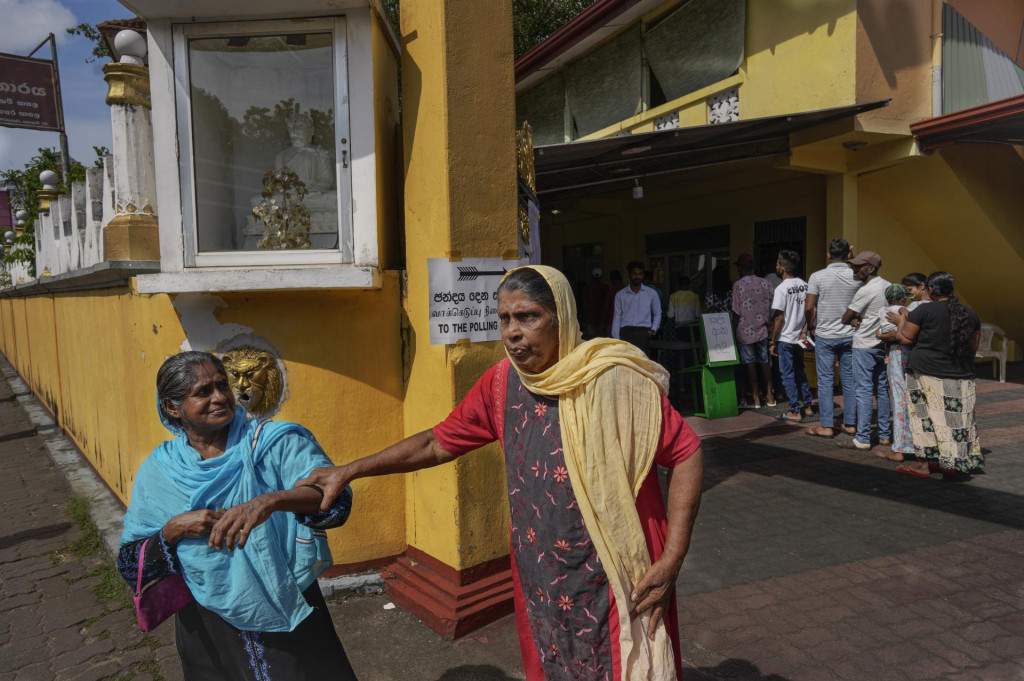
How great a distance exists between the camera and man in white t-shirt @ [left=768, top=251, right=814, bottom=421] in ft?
25.0

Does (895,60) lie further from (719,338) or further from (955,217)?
(719,338)

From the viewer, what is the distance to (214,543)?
167 cm

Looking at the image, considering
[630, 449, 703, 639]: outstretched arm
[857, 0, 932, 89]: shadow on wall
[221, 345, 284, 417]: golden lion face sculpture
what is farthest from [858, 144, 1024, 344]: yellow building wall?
[630, 449, 703, 639]: outstretched arm

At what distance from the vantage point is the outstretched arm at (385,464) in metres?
1.91

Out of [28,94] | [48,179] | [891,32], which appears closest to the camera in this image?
[891,32]

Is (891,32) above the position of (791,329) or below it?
above

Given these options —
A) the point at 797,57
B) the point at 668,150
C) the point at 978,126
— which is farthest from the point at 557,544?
the point at 797,57

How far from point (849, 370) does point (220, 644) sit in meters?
6.48

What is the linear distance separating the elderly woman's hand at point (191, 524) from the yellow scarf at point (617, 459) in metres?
0.99

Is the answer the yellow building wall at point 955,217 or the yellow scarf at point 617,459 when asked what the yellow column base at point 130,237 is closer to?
the yellow scarf at point 617,459

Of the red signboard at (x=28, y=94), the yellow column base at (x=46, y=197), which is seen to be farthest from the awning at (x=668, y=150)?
the red signboard at (x=28, y=94)

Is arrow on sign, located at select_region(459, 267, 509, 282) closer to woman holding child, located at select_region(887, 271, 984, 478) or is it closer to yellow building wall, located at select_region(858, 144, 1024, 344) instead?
woman holding child, located at select_region(887, 271, 984, 478)

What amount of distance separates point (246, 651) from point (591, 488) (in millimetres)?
1204

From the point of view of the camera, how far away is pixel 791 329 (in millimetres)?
7641
